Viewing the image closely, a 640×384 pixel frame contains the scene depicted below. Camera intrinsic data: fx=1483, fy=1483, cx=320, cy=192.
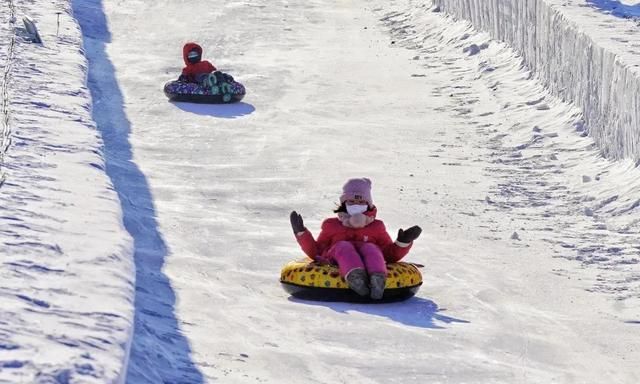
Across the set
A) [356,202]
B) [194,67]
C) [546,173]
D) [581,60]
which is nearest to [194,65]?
[194,67]

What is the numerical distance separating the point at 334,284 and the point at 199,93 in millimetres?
8443

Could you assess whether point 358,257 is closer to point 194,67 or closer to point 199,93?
point 199,93

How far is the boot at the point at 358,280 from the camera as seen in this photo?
879 cm

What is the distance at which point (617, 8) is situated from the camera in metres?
17.7

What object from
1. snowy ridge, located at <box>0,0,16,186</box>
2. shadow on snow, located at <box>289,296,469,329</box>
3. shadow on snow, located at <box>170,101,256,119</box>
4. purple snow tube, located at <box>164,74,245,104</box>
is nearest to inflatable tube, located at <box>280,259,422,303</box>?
shadow on snow, located at <box>289,296,469,329</box>

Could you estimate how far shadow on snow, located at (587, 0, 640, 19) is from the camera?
16.5m

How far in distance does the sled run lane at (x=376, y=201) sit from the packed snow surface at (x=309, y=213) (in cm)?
3

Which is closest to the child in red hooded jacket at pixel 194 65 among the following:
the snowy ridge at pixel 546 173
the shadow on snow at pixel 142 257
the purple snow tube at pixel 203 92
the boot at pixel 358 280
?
the purple snow tube at pixel 203 92

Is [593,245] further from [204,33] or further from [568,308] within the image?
[204,33]

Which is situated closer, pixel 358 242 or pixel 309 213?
pixel 358 242

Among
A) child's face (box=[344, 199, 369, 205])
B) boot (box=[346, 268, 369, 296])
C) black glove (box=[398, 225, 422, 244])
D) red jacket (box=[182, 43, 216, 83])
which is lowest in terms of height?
red jacket (box=[182, 43, 216, 83])

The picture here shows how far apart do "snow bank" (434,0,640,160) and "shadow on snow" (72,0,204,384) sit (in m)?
3.94

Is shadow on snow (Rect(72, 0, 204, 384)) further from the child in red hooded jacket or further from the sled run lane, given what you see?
the child in red hooded jacket

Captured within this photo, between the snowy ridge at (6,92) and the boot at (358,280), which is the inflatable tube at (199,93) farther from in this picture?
the boot at (358,280)
